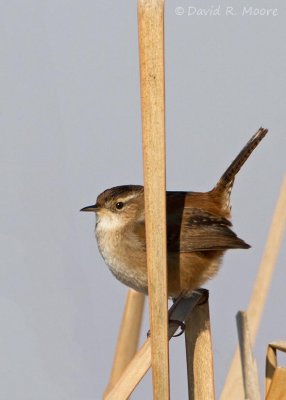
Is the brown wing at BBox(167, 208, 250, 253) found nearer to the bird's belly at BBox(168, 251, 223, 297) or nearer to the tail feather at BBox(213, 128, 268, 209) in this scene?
the bird's belly at BBox(168, 251, 223, 297)

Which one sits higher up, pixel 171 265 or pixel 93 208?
pixel 93 208

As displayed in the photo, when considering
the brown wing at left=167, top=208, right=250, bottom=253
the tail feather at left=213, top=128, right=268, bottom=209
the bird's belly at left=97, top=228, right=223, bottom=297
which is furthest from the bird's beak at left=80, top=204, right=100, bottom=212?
the tail feather at left=213, top=128, right=268, bottom=209

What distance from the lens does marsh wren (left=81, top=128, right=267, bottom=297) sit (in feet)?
9.36

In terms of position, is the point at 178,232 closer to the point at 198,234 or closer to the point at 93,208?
the point at 198,234

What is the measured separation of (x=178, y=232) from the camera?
9.68ft

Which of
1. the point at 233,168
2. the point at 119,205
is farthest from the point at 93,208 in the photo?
the point at 233,168

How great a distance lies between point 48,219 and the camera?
2.92 meters

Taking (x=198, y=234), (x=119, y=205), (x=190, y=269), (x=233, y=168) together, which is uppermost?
(x=233, y=168)

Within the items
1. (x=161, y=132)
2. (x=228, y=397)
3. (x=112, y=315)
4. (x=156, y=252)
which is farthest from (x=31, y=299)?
(x=161, y=132)

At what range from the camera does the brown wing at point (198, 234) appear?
9.41 ft

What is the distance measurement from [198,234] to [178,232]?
0.30ft

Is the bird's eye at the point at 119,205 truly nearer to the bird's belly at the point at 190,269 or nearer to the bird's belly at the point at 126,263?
the bird's belly at the point at 126,263

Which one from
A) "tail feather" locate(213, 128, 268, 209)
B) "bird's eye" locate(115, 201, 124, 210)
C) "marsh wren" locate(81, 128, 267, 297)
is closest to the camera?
"marsh wren" locate(81, 128, 267, 297)

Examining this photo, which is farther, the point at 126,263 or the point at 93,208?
the point at 93,208
